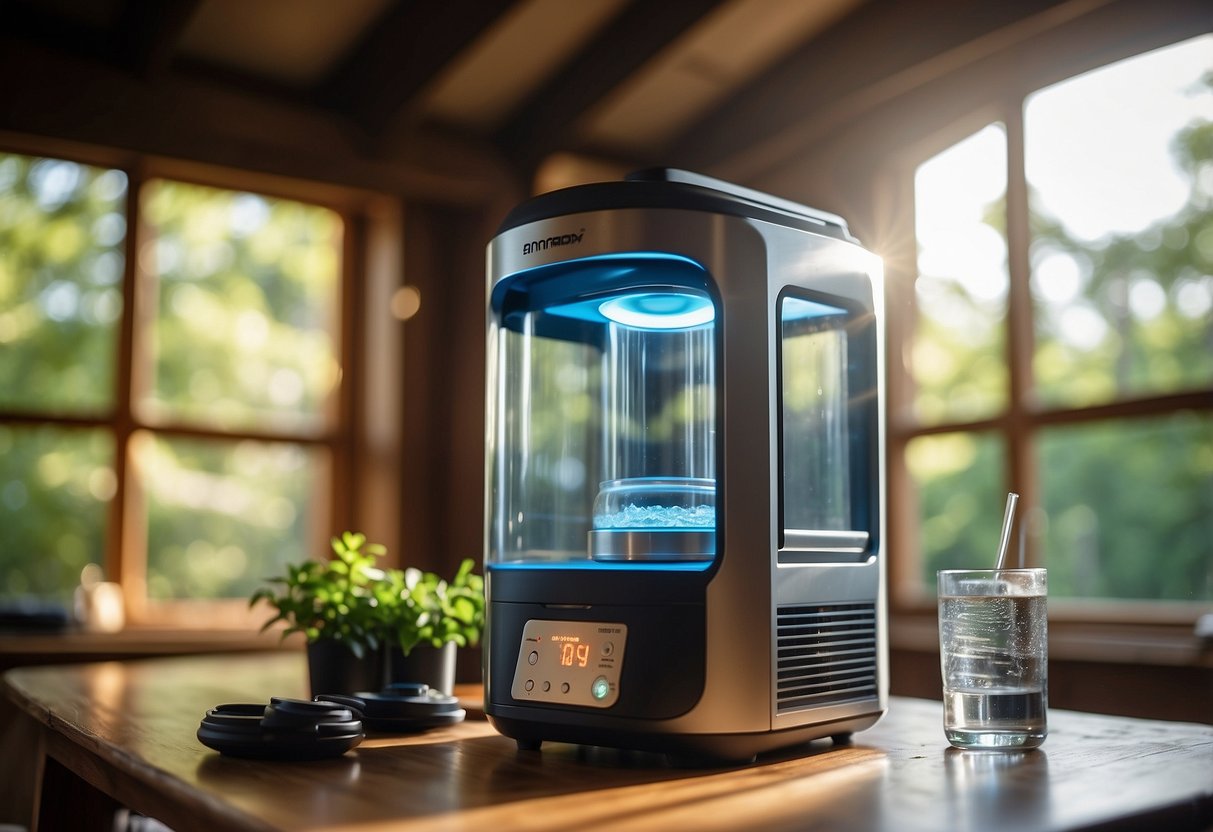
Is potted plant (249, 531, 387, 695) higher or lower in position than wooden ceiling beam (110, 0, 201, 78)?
lower

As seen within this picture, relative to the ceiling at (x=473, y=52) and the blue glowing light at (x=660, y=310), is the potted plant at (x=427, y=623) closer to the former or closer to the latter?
the blue glowing light at (x=660, y=310)

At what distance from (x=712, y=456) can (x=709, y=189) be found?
0.24m

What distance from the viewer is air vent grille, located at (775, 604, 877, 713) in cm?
99

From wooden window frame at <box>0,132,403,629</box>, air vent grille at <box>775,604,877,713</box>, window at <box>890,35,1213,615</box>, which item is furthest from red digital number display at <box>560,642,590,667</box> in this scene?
wooden window frame at <box>0,132,403,629</box>

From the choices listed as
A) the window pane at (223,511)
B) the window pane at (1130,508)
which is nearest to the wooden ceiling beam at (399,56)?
the window pane at (223,511)

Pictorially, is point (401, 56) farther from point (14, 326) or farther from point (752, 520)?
point (752, 520)

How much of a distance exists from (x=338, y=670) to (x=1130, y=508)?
2419 mm

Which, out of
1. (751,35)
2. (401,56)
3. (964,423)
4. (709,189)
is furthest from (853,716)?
(401,56)

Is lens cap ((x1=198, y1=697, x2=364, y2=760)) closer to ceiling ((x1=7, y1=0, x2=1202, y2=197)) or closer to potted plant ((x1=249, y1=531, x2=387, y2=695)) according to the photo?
potted plant ((x1=249, y1=531, x2=387, y2=695))

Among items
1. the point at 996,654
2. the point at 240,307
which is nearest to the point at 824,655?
the point at 996,654

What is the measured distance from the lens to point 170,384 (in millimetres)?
3752

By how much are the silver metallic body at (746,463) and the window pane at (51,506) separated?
2948 mm

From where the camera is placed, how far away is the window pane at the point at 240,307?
12.4 feet

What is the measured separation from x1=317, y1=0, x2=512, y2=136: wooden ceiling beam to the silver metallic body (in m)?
2.25
